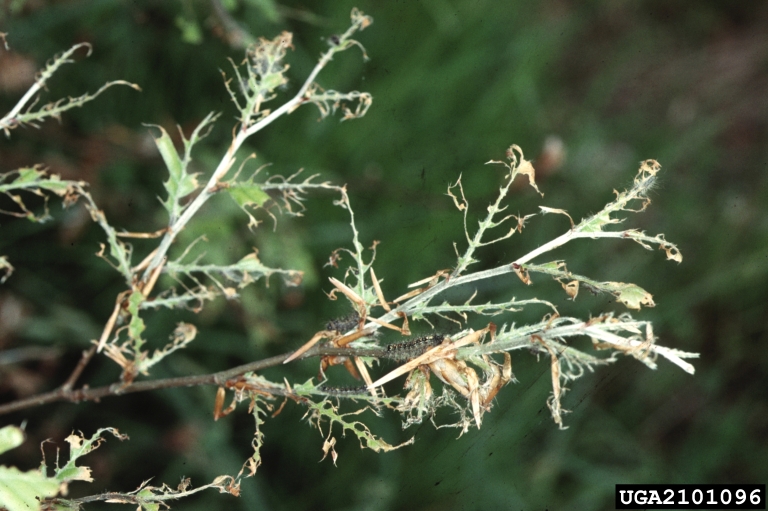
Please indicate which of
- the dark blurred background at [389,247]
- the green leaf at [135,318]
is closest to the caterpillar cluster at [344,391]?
the green leaf at [135,318]

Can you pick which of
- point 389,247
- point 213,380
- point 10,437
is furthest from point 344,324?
point 389,247

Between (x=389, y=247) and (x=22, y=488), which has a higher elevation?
(x=22, y=488)

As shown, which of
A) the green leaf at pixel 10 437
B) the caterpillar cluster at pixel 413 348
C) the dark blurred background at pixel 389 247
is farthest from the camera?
the dark blurred background at pixel 389 247

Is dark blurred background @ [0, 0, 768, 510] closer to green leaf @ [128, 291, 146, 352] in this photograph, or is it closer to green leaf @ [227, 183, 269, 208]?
green leaf @ [227, 183, 269, 208]

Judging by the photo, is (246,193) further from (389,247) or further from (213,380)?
(389,247)

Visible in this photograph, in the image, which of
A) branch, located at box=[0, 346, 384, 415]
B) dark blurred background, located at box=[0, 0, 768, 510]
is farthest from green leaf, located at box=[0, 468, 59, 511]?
dark blurred background, located at box=[0, 0, 768, 510]

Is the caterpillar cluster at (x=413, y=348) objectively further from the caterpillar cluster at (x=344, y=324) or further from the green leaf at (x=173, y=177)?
the green leaf at (x=173, y=177)
